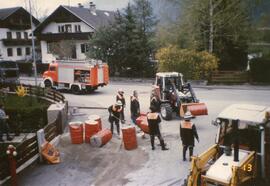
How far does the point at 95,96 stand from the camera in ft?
91.2

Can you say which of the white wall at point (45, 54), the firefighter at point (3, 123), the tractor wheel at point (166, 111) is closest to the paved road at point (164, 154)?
the tractor wheel at point (166, 111)

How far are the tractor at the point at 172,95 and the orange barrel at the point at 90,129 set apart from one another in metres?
3.63

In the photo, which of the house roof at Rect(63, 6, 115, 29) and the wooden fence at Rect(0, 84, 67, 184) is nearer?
the wooden fence at Rect(0, 84, 67, 184)

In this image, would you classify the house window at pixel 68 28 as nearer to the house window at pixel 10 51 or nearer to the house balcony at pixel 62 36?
the house balcony at pixel 62 36

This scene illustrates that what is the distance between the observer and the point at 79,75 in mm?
29047

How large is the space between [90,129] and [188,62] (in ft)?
58.1

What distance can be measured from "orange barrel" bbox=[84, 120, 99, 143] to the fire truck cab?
523 inches

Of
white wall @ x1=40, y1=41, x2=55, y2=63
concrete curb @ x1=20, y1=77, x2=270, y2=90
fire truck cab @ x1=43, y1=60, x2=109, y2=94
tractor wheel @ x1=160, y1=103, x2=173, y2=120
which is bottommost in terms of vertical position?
tractor wheel @ x1=160, y1=103, x2=173, y2=120

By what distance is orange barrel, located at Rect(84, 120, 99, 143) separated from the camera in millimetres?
15117

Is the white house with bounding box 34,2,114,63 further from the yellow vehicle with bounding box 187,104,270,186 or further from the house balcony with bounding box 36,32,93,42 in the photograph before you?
the yellow vehicle with bounding box 187,104,270,186

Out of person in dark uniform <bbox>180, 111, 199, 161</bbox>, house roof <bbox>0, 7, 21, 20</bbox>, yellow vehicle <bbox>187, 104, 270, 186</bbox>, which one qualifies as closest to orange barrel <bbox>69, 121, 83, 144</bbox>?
person in dark uniform <bbox>180, 111, 199, 161</bbox>

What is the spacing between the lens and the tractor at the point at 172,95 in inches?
738

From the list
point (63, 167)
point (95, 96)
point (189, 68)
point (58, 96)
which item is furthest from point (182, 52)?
point (63, 167)

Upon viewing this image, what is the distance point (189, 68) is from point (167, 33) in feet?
12.7
